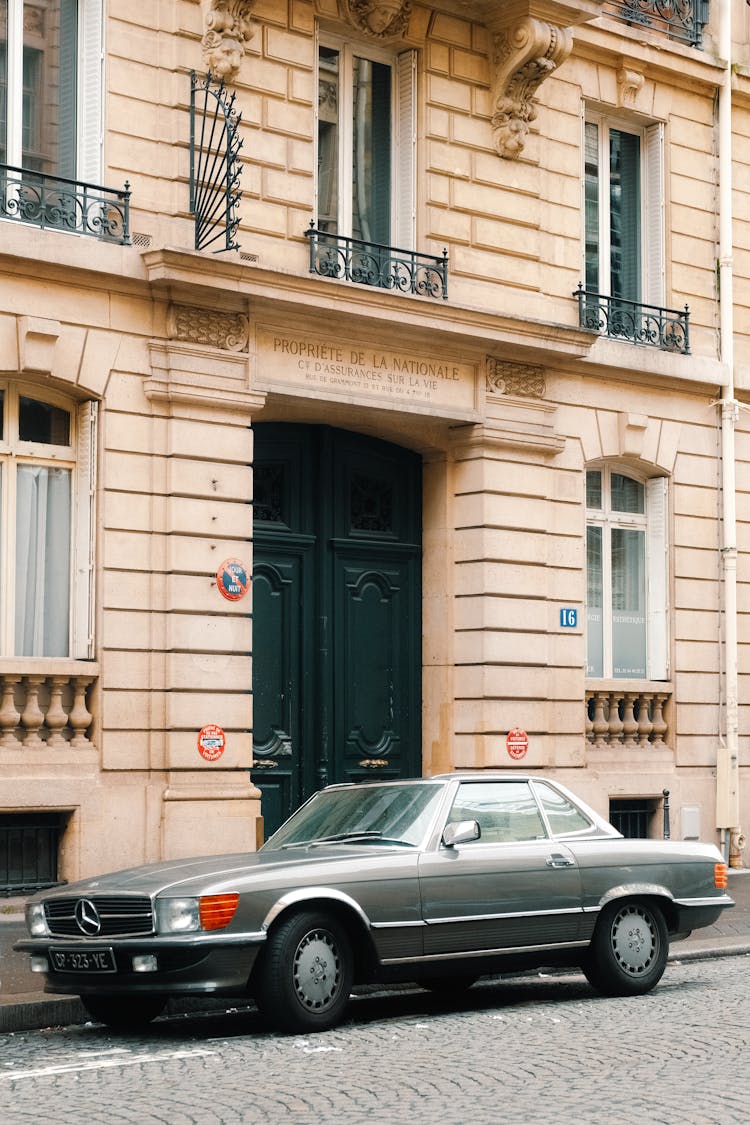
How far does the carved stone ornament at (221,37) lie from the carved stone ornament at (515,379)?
13.5ft

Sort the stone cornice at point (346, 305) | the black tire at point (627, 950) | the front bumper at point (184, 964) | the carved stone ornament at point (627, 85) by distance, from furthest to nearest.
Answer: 1. the carved stone ornament at point (627, 85)
2. the stone cornice at point (346, 305)
3. the black tire at point (627, 950)
4. the front bumper at point (184, 964)

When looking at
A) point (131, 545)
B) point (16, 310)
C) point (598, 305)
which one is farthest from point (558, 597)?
point (16, 310)

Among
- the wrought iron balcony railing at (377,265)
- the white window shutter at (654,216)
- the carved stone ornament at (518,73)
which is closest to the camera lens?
the wrought iron balcony railing at (377,265)

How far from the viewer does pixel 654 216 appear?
68.7 feet

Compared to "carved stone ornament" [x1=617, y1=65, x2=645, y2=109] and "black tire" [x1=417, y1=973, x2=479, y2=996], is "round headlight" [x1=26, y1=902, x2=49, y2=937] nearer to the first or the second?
"black tire" [x1=417, y1=973, x2=479, y2=996]

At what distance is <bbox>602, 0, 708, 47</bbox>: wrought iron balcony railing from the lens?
20.4 meters

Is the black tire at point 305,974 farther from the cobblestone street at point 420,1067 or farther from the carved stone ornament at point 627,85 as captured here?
the carved stone ornament at point 627,85

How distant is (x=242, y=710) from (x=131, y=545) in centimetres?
185

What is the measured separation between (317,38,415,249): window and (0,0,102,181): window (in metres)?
2.67

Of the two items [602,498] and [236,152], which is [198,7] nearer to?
[236,152]

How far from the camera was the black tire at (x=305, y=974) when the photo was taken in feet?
32.1

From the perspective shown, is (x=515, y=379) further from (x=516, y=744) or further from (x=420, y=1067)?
(x=420, y=1067)

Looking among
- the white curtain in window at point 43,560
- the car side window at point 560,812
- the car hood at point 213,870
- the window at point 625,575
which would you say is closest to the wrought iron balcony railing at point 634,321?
the window at point 625,575

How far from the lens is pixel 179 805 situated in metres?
15.6
